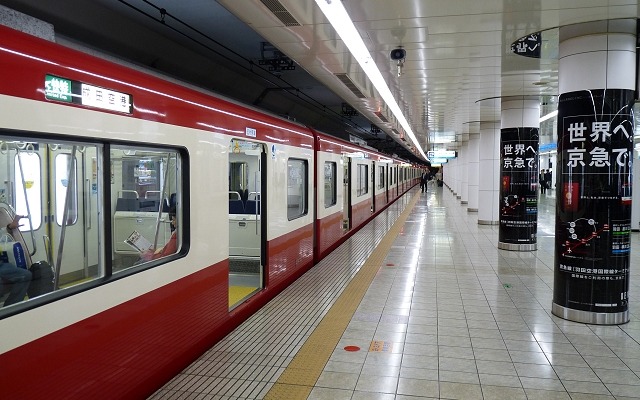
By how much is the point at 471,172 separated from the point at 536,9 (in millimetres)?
15454

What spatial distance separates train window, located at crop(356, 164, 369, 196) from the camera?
12656mm

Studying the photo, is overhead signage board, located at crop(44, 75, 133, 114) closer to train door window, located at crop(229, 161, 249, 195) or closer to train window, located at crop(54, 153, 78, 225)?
train window, located at crop(54, 153, 78, 225)

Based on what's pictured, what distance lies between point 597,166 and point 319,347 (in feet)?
11.2

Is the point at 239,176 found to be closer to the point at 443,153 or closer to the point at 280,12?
the point at 280,12

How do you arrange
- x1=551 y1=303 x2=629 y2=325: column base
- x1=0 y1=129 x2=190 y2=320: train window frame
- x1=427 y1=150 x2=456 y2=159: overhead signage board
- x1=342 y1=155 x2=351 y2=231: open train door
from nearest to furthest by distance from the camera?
1. x1=0 y1=129 x2=190 y2=320: train window frame
2. x1=551 y1=303 x2=629 y2=325: column base
3. x1=342 y1=155 x2=351 y2=231: open train door
4. x1=427 y1=150 x2=456 y2=159: overhead signage board

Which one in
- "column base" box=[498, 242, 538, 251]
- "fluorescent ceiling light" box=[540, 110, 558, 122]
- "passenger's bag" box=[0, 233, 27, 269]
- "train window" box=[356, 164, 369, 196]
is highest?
"fluorescent ceiling light" box=[540, 110, 558, 122]

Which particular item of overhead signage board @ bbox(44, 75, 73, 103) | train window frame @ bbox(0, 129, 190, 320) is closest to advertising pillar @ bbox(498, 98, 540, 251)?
train window frame @ bbox(0, 129, 190, 320)

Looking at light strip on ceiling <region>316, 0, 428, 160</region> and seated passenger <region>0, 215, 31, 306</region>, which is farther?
light strip on ceiling <region>316, 0, 428, 160</region>

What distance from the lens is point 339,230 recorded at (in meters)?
10.0

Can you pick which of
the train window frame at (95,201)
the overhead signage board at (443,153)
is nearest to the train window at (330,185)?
the train window frame at (95,201)

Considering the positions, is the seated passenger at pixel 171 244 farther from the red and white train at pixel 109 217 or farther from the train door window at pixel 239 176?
the train door window at pixel 239 176

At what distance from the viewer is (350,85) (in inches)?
326

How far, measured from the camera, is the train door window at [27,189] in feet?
8.73

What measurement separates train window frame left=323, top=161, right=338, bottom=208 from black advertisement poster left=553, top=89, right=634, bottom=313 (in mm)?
4509
